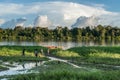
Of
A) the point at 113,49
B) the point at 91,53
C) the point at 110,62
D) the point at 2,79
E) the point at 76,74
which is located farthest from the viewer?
the point at 113,49

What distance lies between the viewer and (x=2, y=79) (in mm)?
28062

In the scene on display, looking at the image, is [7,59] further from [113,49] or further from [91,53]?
[113,49]

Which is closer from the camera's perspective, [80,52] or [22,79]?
[22,79]

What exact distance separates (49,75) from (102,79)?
3856mm

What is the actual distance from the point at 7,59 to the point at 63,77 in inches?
1073

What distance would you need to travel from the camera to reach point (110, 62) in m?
47.9

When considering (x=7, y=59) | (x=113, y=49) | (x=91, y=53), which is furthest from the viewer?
(x=113, y=49)

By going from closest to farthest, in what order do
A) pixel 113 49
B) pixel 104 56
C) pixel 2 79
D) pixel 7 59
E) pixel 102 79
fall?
1. pixel 102 79
2. pixel 2 79
3. pixel 7 59
4. pixel 104 56
5. pixel 113 49

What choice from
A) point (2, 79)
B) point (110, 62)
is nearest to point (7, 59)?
point (110, 62)

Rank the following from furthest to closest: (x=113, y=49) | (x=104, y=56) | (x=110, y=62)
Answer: (x=113, y=49) < (x=104, y=56) < (x=110, y=62)

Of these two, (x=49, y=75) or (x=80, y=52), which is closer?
(x=49, y=75)

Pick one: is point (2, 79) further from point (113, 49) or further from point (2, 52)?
point (113, 49)

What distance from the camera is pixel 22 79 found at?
2620 cm

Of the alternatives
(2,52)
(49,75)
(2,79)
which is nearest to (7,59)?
(2,52)
